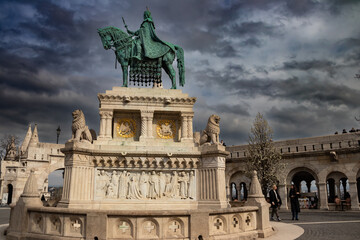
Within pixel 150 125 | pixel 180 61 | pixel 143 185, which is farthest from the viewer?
pixel 180 61

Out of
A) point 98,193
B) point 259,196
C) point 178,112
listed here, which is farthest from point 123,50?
point 259,196

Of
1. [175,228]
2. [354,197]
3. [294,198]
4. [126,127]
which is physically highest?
[126,127]

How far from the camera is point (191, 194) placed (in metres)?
14.8

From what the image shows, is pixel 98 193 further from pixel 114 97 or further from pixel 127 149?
pixel 114 97

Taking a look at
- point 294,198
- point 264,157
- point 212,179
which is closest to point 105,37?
point 212,179

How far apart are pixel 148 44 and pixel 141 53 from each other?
725 mm

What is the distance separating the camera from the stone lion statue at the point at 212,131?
15.4m

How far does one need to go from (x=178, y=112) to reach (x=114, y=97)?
360 cm

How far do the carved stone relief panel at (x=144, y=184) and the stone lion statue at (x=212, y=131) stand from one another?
188cm

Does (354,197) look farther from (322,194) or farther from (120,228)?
(120,228)

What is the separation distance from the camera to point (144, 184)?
1464 centimetres

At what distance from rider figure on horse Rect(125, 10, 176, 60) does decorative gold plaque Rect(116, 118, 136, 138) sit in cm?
395

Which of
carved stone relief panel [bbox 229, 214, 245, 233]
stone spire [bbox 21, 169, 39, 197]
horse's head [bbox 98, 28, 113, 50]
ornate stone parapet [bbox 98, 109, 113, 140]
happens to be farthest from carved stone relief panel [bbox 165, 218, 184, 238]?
horse's head [bbox 98, 28, 113, 50]

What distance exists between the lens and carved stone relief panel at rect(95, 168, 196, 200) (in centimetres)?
1448
